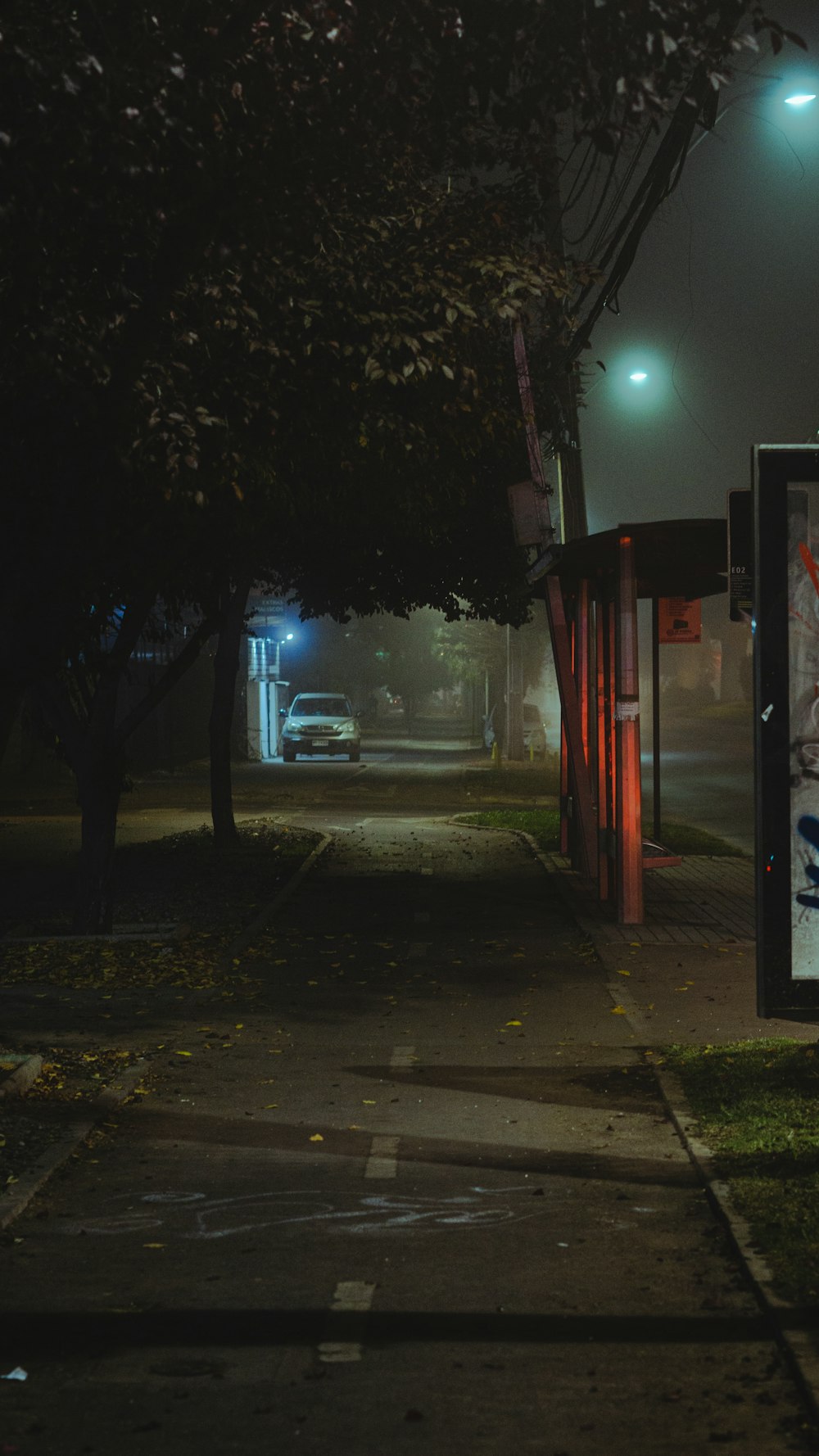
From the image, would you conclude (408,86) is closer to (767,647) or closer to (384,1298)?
(767,647)

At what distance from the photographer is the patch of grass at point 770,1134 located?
17.5 ft

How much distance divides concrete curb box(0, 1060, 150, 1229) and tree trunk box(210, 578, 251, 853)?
41.2 ft

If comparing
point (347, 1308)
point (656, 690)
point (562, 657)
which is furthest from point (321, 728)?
point (347, 1308)

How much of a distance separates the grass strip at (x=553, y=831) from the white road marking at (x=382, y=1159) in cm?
1364

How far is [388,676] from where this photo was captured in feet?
305

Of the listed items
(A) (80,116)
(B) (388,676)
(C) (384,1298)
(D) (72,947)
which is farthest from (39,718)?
(B) (388,676)

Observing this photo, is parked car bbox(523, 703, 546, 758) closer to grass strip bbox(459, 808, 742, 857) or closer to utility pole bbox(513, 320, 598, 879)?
grass strip bbox(459, 808, 742, 857)

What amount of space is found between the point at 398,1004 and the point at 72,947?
3.38 m

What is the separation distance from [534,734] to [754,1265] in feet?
167

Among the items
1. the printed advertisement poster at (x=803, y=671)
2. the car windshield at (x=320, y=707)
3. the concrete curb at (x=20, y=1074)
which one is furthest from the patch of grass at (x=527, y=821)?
the car windshield at (x=320, y=707)

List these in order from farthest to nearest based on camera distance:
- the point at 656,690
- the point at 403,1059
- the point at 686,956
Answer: the point at 656,690
the point at 686,956
the point at 403,1059

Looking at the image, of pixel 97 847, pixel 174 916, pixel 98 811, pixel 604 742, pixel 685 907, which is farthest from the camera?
pixel 604 742

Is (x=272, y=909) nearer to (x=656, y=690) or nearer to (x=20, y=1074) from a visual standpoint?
(x=656, y=690)

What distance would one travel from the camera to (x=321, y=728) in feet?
153
